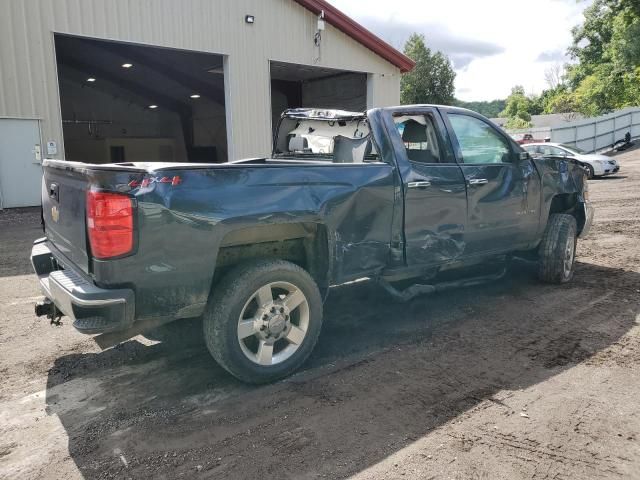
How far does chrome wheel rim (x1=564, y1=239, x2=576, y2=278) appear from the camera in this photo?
230 inches

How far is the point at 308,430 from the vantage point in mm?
3002

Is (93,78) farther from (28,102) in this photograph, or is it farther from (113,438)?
(113,438)

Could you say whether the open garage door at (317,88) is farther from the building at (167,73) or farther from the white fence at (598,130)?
the white fence at (598,130)

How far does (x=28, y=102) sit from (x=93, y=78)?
44.4ft

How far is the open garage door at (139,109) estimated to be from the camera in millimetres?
21500

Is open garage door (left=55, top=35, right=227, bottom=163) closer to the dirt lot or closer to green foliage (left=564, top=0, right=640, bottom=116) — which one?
the dirt lot

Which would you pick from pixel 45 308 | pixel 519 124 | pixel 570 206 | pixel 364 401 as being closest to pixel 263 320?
pixel 364 401

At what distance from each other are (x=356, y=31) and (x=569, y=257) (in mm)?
13893

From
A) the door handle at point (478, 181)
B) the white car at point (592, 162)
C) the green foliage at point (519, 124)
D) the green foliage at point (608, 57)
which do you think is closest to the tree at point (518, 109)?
the green foliage at point (519, 124)

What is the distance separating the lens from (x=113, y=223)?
2.96 metres

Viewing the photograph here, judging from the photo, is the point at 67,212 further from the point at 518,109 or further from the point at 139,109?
the point at 518,109

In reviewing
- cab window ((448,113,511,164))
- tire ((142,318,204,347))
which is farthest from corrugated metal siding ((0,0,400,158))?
cab window ((448,113,511,164))

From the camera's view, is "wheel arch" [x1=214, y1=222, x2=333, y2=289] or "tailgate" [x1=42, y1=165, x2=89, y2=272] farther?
"wheel arch" [x1=214, y1=222, x2=333, y2=289]

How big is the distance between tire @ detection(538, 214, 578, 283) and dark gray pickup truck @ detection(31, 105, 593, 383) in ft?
1.41
